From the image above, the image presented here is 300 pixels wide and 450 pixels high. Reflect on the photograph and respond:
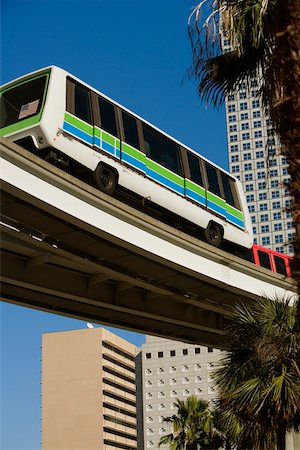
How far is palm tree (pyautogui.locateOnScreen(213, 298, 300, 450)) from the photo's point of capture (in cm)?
1555

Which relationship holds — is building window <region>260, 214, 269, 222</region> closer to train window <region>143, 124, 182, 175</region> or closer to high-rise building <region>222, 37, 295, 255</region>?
high-rise building <region>222, 37, 295, 255</region>

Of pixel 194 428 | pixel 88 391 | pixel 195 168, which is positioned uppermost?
pixel 88 391

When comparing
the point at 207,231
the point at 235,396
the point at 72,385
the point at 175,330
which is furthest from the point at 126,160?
the point at 72,385

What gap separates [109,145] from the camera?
2117cm

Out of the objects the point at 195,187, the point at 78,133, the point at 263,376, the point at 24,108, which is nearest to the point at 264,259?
the point at 195,187

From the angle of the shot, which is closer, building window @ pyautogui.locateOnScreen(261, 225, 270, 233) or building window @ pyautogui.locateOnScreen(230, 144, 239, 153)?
building window @ pyautogui.locateOnScreen(261, 225, 270, 233)

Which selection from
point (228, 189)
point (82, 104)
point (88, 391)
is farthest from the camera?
point (88, 391)

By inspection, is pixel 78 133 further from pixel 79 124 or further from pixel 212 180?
pixel 212 180

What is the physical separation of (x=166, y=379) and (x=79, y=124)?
135 metres

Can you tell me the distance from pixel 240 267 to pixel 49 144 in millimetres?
8928

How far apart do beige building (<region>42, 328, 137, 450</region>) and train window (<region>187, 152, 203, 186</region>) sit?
123 m

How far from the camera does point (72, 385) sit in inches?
6033

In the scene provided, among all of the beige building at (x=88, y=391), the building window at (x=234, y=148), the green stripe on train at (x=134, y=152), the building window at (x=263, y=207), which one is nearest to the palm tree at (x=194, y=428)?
the green stripe on train at (x=134, y=152)

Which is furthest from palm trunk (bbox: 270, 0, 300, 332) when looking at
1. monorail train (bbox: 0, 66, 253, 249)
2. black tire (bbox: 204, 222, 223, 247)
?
black tire (bbox: 204, 222, 223, 247)
